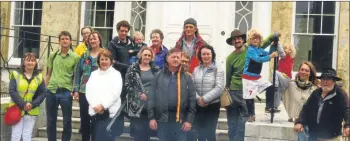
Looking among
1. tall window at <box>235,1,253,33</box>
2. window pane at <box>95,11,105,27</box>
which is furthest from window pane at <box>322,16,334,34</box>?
window pane at <box>95,11,105,27</box>

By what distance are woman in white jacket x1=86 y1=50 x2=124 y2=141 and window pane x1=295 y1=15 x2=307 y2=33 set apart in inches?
226

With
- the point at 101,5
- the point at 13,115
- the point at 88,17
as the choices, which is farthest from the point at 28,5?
the point at 13,115

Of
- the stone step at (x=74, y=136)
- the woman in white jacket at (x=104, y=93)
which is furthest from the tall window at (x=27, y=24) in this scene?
the woman in white jacket at (x=104, y=93)

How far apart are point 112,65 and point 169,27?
4.28 meters

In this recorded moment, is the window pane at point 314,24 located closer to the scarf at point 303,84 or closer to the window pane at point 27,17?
the scarf at point 303,84

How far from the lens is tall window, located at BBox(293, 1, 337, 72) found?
10.0m

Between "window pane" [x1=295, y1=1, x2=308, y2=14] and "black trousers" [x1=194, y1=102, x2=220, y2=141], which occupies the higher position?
"window pane" [x1=295, y1=1, x2=308, y2=14]

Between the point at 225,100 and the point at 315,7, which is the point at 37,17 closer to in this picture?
the point at 315,7

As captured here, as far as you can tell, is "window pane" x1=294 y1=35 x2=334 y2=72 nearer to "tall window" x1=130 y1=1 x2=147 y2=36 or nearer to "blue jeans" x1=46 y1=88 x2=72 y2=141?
"tall window" x1=130 y1=1 x2=147 y2=36

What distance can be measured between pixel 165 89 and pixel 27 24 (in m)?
7.55

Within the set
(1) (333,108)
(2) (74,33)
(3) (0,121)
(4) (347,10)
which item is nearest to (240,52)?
(1) (333,108)

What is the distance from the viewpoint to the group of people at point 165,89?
524cm

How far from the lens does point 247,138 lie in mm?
5809

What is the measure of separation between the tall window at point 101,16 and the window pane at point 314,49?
446cm
